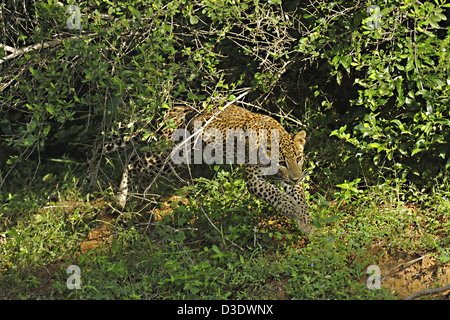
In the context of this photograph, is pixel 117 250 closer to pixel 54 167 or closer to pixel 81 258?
pixel 81 258

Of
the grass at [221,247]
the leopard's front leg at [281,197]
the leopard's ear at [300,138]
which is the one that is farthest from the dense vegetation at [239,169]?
the leopard's ear at [300,138]

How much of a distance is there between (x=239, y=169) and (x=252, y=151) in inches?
17.4

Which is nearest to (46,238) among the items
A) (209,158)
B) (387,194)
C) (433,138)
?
(209,158)

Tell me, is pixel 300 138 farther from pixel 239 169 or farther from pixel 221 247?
pixel 221 247

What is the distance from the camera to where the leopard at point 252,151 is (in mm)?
5539

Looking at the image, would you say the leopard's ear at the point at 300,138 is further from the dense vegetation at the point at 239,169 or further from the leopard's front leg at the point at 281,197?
the leopard's front leg at the point at 281,197

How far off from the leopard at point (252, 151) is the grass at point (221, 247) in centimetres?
23

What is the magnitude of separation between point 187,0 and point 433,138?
2.66 m

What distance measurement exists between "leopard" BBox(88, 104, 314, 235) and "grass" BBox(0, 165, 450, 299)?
0.23 meters

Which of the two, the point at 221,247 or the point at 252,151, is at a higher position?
the point at 252,151

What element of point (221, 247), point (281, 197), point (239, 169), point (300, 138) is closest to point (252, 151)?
point (239, 169)

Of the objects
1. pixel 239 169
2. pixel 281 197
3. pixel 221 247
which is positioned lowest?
pixel 221 247

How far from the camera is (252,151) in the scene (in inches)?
242

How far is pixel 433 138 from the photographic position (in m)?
5.32
